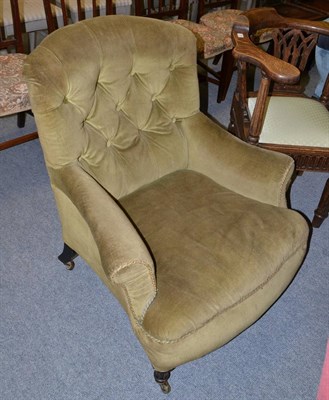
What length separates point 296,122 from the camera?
1.80 m

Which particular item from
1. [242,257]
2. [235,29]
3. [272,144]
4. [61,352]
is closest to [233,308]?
[242,257]

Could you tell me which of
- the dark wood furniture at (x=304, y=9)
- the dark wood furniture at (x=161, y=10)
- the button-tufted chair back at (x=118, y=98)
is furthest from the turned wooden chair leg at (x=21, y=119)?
the dark wood furniture at (x=304, y=9)

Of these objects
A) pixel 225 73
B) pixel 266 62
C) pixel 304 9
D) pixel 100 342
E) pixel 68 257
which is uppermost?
pixel 266 62

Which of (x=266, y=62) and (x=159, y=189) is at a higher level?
(x=266, y=62)

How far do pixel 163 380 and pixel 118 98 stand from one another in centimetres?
95

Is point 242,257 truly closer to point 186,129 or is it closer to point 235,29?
point 186,129

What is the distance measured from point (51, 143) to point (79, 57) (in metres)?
0.27

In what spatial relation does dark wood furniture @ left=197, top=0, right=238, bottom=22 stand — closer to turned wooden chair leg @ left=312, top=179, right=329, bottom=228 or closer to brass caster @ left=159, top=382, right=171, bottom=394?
turned wooden chair leg @ left=312, top=179, right=329, bottom=228

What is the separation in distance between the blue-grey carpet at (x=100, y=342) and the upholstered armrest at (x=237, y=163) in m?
0.53

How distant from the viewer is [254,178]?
4.85ft

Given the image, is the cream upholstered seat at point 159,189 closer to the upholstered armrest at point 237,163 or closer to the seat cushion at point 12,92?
the upholstered armrest at point 237,163

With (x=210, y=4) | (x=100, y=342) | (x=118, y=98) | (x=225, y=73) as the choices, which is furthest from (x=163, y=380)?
(x=210, y=4)

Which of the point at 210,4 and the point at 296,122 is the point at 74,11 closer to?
the point at 210,4

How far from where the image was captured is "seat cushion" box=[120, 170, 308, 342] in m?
1.15
